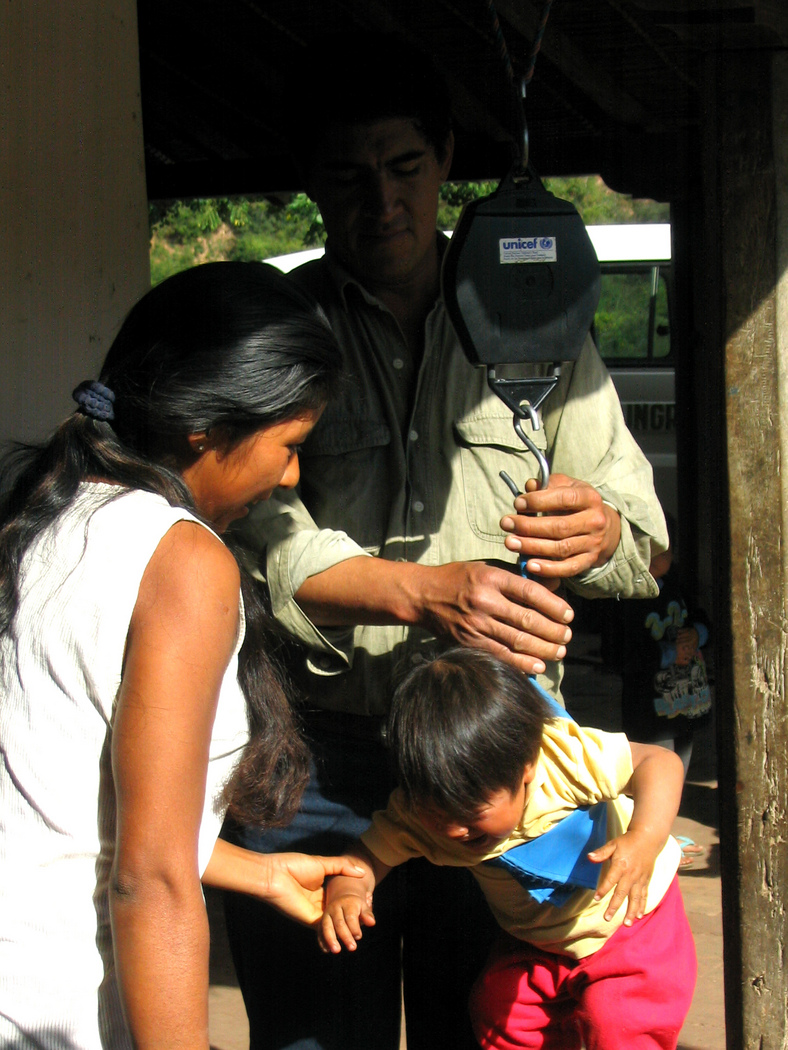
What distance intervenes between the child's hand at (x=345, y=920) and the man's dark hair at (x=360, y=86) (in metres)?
1.27

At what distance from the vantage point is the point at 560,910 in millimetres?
1829

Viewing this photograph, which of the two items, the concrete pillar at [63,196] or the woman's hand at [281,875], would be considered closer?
the woman's hand at [281,875]

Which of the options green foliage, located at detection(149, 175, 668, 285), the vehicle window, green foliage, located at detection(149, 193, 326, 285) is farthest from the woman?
green foliage, located at detection(149, 193, 326, 285)

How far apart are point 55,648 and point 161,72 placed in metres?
4.01

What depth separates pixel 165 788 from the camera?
121 centimetres

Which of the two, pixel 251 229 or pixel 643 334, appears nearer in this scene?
pixel 643 334

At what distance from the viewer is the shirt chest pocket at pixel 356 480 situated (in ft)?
5.96

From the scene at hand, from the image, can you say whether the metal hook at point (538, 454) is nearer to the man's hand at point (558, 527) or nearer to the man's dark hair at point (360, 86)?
the man's hand at point (558, 527)

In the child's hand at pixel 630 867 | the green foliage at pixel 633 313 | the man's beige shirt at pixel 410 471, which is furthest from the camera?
the green foliage at pixel 633 313

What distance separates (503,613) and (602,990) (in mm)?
826

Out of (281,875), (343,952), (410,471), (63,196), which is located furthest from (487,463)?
(63,196)

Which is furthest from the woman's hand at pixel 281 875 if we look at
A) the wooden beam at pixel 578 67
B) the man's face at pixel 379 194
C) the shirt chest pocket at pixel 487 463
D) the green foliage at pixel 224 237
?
the green foliage at pixel 224 237

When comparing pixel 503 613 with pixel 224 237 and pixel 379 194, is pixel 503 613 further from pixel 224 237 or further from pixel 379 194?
pixel 224 237

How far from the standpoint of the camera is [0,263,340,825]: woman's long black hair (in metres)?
1.38
